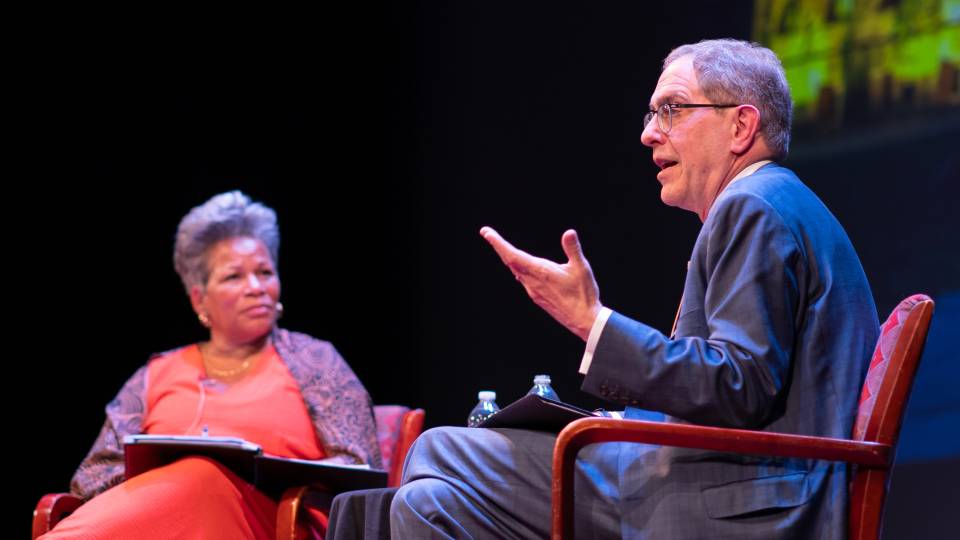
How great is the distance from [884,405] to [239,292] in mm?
2342

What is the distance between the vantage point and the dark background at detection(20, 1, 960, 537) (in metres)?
3.86

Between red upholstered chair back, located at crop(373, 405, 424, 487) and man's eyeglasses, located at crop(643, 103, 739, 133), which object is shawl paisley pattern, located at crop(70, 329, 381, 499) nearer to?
red upholstered chair back, located at crop(373, 405, 424, 487)

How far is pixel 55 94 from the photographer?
4.45 metres

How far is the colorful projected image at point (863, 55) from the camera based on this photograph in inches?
111

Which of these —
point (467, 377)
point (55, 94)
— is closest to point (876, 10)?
point (467, 377)

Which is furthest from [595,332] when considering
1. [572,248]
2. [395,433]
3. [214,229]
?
[214,229]

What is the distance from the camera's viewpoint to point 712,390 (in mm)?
1709

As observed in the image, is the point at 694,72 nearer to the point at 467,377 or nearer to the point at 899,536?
the point at 899,536

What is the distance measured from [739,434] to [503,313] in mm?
2493

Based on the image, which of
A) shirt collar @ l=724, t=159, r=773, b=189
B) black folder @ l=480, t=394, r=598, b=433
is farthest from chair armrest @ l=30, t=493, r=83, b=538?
shirt collar @ l=724, t=159, r=773, b=189

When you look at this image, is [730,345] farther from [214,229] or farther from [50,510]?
[214,229]

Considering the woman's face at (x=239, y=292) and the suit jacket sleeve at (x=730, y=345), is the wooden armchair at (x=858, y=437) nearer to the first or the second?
the suit jacket sleeve at (x=730, y=345)

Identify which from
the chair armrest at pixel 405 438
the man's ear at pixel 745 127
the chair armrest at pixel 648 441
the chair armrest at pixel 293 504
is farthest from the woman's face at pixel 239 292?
the chair armrest at pixel 648 441

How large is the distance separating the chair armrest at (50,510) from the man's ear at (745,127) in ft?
6.87
